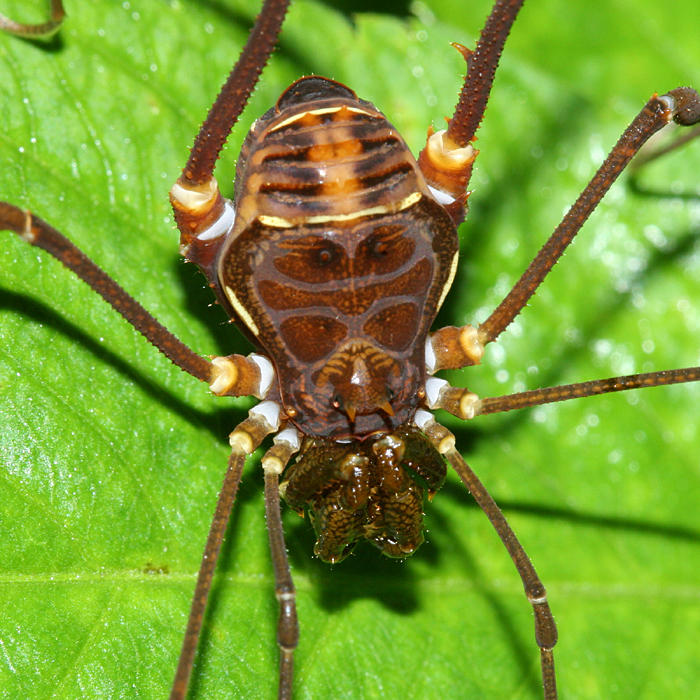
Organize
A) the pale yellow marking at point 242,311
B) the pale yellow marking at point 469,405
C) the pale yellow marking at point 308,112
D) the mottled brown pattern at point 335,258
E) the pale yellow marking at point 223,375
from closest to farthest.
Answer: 1. the mottled brown pattern at point 335,258
2. the pale yellow marking at point 308,112
3. the pale yellow marking at point 242,311
4. the pale yellow marking at point 223,375
5. the pale yellow marking at point 469,405

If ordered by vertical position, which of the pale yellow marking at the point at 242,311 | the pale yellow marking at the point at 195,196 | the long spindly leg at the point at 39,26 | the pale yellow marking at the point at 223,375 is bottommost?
the pale yellow marking at the point at 223,375

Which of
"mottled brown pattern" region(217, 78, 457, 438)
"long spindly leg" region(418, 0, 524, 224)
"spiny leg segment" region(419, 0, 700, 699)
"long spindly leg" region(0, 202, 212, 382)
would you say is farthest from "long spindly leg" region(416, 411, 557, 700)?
"long spindly leg" region(0, 202, 212, 382)

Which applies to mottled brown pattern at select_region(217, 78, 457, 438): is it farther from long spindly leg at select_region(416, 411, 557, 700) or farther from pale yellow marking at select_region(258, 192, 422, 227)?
long spindly leg at select_region(416, 411, 557, 700)

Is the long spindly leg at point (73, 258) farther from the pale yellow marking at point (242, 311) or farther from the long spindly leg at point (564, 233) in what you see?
the long spindly leg at point (564, 233)

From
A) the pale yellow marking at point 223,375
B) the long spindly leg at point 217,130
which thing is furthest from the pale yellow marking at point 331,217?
the pale yellow marking at point 223,375

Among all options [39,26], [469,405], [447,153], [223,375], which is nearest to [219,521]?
[223,375]

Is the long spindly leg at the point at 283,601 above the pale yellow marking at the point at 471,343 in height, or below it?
below

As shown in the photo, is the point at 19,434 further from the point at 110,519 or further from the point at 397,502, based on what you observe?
the point at 397,502
